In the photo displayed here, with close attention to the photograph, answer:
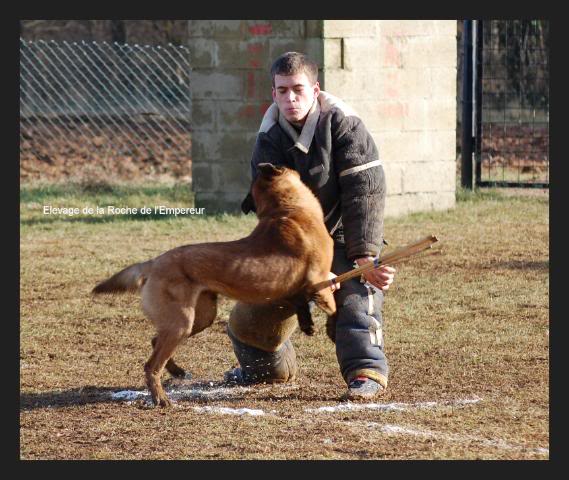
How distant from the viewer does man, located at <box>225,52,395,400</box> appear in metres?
6.15

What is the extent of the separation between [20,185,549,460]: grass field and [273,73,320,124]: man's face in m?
1.51

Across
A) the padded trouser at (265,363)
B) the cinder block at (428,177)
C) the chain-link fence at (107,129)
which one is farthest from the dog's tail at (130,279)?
the chain-link fence at (107,129)

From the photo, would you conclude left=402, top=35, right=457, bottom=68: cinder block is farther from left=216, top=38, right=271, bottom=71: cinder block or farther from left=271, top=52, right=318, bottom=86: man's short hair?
left=271, top=52, right=318, bottom=86: man's short hair

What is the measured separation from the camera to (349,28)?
12.4 m

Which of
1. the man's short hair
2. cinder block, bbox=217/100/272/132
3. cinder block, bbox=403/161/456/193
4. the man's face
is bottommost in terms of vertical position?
cinder block, bbox=403/161/456/193

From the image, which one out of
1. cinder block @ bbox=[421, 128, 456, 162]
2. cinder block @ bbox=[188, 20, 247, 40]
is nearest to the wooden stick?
cinder block @ bbox=[188, 20, 247, 40]

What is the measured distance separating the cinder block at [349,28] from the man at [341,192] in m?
5.96

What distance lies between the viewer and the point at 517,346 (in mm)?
7359

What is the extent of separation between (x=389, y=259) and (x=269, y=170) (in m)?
0.76

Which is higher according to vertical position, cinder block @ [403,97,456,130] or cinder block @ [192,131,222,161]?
cinder block @ [403,97,456,130]

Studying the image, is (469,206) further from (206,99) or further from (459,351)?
(459,351)

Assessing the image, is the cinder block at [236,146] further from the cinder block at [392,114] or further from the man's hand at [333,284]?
the man's hand at [333,284]

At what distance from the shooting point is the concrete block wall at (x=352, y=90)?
1242cm

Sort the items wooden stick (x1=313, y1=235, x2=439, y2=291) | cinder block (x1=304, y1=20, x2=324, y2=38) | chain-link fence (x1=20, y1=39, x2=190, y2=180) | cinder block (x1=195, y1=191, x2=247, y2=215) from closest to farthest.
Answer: wooden stick (x1=313, y1=235, x2=439, y2=291), cinder block (x1=304, y1=20, x2=324, y2=38), cinder block (x1=195, y1=191, x2=247, y2=215), chain-link fence (x1=20, y1=39, x2=190, y2=180)
